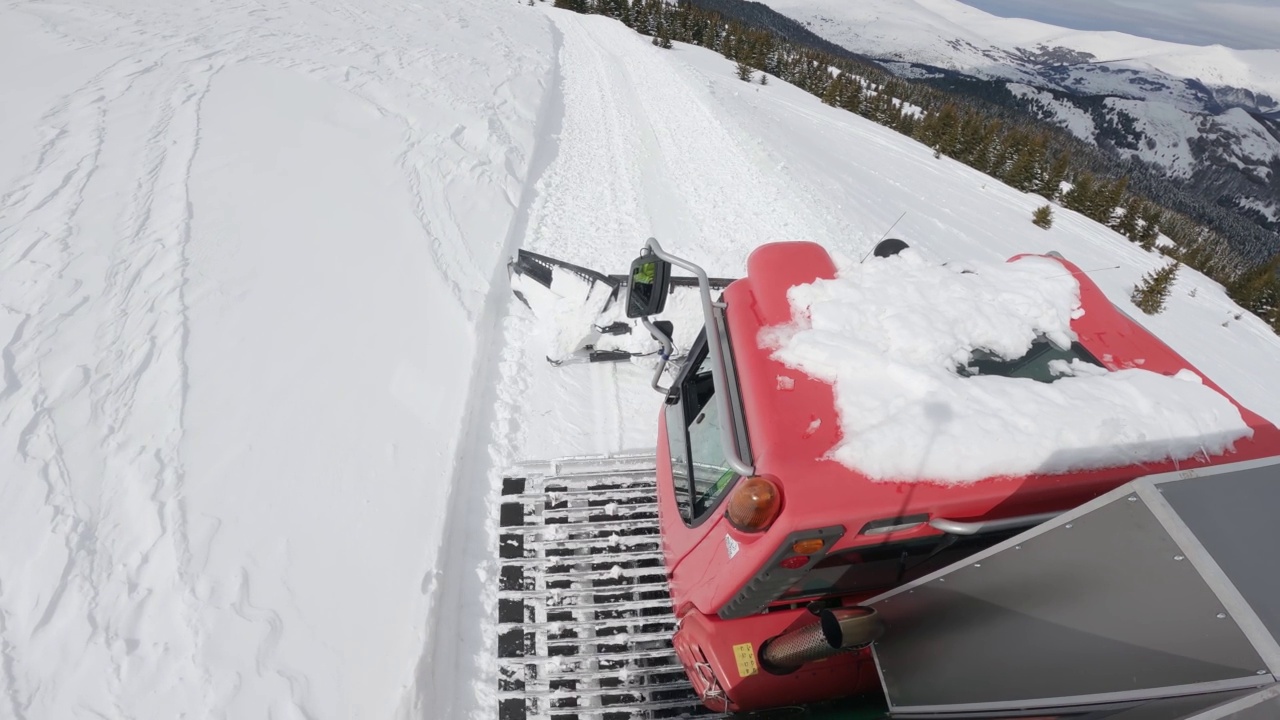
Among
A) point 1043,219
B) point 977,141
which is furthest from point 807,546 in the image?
point 977,141

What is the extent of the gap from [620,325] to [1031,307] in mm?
2954

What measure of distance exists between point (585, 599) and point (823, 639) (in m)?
1.60

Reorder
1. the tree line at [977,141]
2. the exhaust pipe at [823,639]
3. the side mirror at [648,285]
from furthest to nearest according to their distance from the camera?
the tree line at [977,141], the side mirror at [648,285], the exhaust pipe at [823,639]

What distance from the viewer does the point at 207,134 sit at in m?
7.82

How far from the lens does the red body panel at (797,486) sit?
2.06 m

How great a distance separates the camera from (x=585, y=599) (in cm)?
352

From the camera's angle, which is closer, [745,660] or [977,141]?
[745,660]

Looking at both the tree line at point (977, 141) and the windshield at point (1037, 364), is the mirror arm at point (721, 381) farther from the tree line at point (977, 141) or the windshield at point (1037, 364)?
the tree line at point (977, 141)

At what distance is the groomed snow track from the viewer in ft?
10.4

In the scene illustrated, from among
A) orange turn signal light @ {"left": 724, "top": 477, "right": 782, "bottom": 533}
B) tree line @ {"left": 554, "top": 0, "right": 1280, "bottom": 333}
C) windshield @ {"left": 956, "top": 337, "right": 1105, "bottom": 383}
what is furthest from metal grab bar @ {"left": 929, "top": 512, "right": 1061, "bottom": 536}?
tree line @ {"left": 554, "top": 0, "right": 1280, "bottom": 333}

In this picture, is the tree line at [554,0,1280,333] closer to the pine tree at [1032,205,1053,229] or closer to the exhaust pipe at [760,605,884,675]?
the pine tree at [1032,205,1053,229]

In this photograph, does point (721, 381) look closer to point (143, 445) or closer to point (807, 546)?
point (807, 546)

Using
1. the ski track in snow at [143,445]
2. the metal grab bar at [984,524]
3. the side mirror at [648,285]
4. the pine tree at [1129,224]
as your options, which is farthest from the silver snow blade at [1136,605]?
the pine tree at [1129,224]

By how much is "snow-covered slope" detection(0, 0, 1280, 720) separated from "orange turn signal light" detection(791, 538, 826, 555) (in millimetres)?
2092
